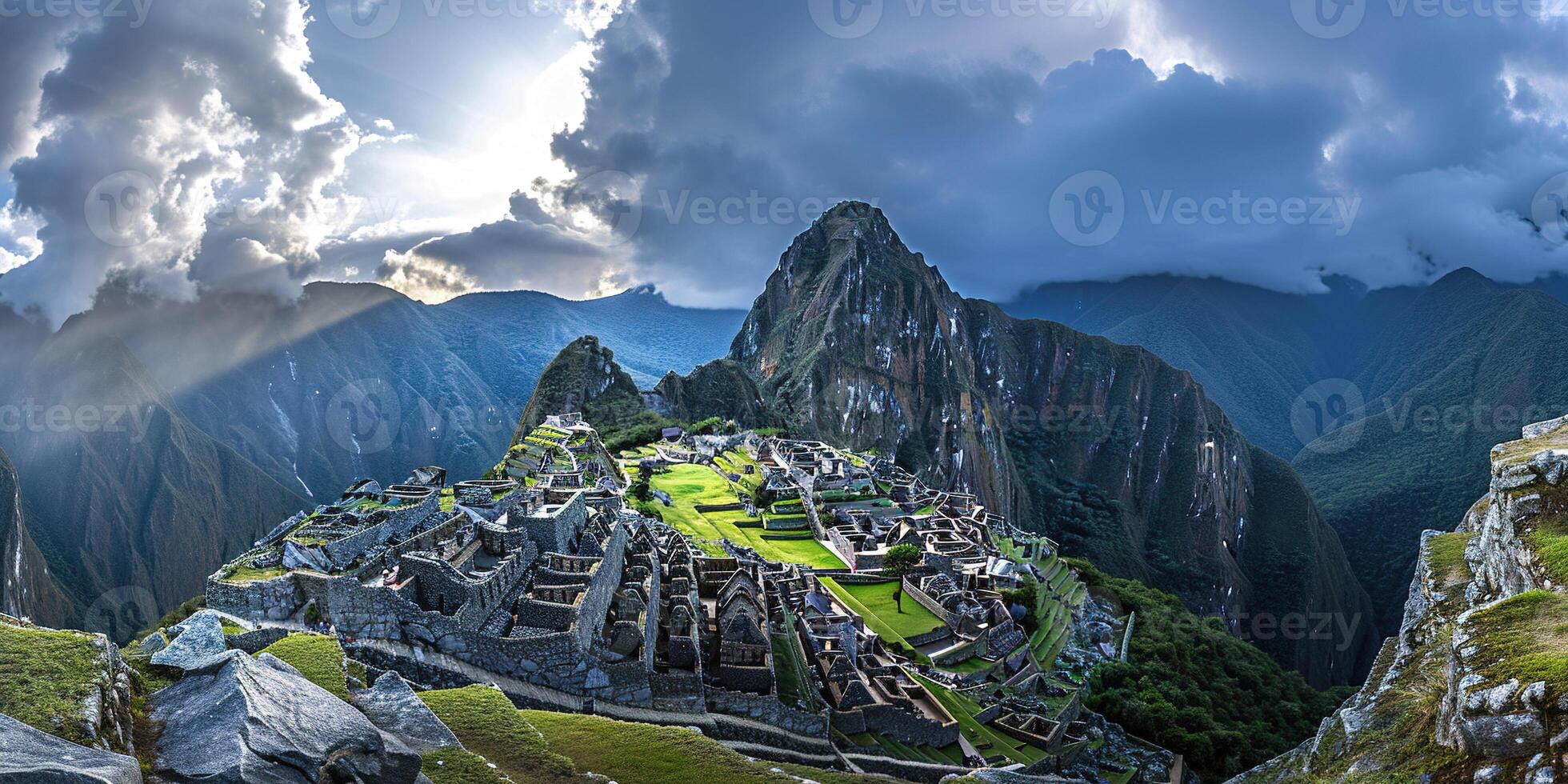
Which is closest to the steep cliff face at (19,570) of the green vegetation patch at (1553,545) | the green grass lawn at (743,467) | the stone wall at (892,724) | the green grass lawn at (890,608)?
the green grass lawn at (743,467)

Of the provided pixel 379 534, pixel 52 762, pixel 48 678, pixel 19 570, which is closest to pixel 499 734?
pixel 48 678

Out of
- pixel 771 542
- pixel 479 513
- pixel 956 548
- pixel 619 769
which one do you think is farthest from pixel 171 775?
pixel 956 548

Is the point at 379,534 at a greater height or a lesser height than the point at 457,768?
greater

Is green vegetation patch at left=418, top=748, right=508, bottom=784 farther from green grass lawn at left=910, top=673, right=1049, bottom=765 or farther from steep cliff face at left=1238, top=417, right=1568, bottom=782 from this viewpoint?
green grass lawn at left=910, top=673, right=1049, bottom=765

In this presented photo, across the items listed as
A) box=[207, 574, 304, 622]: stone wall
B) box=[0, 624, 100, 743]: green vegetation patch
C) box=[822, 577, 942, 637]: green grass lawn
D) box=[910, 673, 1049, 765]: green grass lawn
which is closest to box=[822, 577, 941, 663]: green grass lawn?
box=[822, 577, 942, 637]: green grass lawn

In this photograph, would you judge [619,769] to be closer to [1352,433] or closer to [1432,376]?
[1352,433]

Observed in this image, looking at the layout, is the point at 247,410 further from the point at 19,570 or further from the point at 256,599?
the point at 256,599

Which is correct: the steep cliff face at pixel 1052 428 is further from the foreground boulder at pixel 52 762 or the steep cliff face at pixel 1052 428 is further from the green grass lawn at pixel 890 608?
the foreground boulder at pixel 52 762
